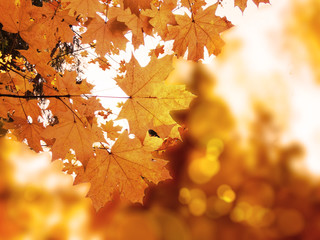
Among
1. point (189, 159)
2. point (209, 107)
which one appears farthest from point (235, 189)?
point (209, 107)

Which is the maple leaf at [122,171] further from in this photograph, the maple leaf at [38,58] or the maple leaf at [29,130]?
the maple leaf at [38,58]

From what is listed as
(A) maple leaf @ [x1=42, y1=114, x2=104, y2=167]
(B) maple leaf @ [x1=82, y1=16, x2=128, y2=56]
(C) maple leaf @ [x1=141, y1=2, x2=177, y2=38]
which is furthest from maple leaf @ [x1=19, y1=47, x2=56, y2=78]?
(C) maple leaf @ [x1=141, y1=2, x2=177, y2=38]

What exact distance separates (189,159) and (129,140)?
1211cm

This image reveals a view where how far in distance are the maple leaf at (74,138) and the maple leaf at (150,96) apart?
236mm

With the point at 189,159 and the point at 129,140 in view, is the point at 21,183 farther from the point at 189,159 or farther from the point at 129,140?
the point at 189,159

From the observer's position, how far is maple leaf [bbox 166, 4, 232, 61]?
1.63 meters

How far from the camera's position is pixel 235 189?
14.8 meters

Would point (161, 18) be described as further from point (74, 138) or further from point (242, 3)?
point (74, 138)

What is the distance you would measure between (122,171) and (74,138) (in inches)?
11.6

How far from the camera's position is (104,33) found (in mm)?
1617

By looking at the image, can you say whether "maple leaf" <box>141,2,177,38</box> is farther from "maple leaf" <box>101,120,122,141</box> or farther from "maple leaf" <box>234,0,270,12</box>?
"maple leaf" <box>101,120,122,141</box>

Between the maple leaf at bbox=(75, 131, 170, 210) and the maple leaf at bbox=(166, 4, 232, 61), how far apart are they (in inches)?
31.2

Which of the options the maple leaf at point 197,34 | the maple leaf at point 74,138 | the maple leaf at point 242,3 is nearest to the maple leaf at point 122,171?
the maple leaf at point 74,138

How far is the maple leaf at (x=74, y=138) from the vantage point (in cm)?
123
